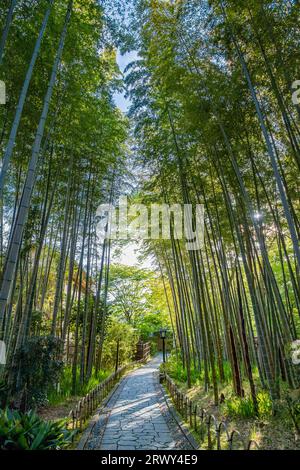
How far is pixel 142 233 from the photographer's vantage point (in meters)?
8.53

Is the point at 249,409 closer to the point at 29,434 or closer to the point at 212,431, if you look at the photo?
the point at 212,431

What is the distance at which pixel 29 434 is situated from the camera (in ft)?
6.91

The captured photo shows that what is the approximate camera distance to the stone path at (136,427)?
307cm

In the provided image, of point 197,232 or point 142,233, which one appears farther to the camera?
point 142,233

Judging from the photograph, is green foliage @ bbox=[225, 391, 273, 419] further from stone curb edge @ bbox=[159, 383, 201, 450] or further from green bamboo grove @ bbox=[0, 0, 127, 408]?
green bamboo grove @ bbox=[0, 0, 127, 408]

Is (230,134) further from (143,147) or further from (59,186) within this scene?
(59,186)

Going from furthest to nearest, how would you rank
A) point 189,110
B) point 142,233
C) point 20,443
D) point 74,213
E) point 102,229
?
1. point 142,233
2. point 102,229
3. point 74,213
4. point 189,110
5. point 20,443

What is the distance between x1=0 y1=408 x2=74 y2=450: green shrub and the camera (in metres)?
1.91

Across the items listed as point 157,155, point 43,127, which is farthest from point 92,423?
point 157,155

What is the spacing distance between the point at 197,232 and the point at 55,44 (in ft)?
12.8

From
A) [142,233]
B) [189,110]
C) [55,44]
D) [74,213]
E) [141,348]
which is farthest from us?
[141,348]

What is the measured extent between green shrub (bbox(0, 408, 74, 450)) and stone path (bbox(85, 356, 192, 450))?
0.96 meters

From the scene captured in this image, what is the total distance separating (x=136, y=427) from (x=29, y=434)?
2.13 m

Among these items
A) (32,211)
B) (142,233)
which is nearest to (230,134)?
(32,211)
